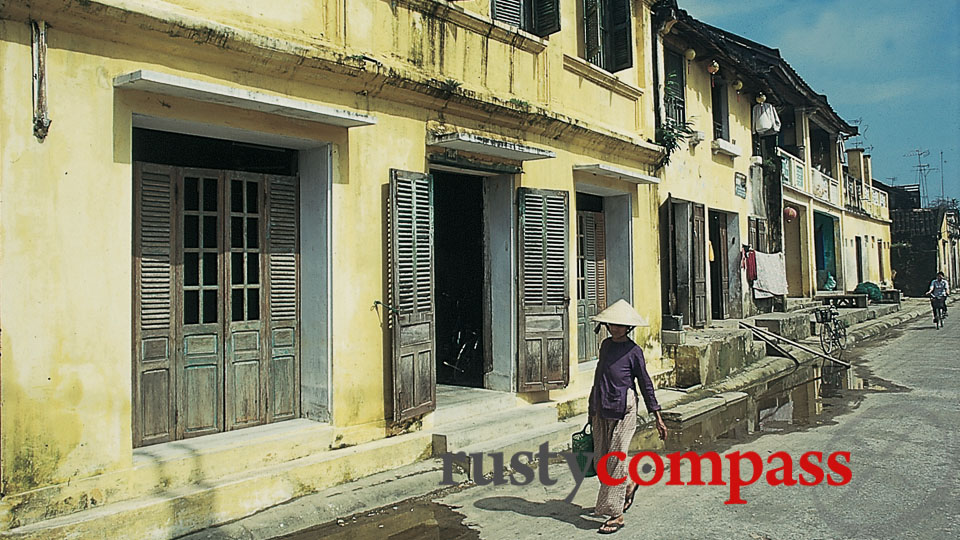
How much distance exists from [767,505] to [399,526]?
9.72 ft

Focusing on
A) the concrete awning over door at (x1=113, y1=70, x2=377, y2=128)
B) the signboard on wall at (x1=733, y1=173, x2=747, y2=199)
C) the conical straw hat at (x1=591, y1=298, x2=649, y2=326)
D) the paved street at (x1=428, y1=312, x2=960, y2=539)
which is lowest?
the paved street at (x1=428, y1=312, x2=960, y2=539)

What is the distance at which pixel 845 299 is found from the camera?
23.8 meters

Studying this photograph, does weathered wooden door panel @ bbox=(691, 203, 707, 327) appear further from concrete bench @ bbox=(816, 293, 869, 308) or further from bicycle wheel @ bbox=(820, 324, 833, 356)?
concrete bench @ bbox=(816, 293, 869, 308)

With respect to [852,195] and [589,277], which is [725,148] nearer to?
[589,277]

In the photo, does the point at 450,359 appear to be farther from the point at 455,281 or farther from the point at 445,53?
the point at 445,53

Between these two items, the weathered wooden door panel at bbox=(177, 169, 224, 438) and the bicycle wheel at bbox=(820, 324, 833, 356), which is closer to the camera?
the weathered wooden door panel at bbox=(177, 169, 224, 438)

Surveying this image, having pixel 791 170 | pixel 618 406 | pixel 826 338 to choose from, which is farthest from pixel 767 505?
pixel 791 170

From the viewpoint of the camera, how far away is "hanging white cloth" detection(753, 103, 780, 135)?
17.3 metres

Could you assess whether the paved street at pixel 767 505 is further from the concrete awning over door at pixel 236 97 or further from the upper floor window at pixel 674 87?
the upper floor window at pixel 674 87

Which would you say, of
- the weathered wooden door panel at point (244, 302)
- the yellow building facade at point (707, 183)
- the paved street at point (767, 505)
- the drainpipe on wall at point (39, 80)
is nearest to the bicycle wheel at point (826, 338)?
the yellow building facade at point (707, 183)

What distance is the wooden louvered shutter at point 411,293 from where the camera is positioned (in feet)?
23.0

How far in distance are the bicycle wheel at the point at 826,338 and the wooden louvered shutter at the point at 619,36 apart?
9200 mm

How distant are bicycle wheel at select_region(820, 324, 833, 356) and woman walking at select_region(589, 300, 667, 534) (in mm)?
12687

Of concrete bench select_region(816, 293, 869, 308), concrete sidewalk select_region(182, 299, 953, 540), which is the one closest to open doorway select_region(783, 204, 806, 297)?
concrete bench select_region(816, 293, 869, 308)
